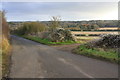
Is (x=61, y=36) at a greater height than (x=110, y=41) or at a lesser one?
greater

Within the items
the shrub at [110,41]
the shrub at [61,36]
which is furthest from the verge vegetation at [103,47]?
the shrub at [61,36]

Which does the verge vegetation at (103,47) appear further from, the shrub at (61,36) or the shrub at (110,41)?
the shrub at (61,36)

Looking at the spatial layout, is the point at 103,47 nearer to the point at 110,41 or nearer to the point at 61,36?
the point at 110,41

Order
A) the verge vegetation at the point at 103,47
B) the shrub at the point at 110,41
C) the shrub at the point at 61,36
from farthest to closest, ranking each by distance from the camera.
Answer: the shrub at the point at 61,36, the shrub at the point at 110,41, the verge vegetation at the point at 103,47

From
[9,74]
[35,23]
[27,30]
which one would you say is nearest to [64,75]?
[9,74]

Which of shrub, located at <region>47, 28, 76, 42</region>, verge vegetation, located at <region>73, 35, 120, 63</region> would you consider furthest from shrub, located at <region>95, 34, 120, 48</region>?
shrub, located at <region>47, 28, 76, 42</region>

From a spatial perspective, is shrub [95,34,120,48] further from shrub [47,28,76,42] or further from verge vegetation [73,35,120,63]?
shrub [47,28,76,42]

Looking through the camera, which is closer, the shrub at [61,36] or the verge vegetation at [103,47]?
the verge vegetation at [103,47]

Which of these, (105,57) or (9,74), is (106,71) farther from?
(9,74)

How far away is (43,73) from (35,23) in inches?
1950

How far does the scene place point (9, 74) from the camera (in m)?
9.59

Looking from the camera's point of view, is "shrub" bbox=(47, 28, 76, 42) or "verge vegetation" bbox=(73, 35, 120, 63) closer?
"verge vegetation" bbox=(73, 35, 120, 63)

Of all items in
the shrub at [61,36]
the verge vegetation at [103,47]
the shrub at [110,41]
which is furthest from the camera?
the shrub at [61,36]

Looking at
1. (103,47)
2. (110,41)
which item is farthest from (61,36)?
(110,41)
